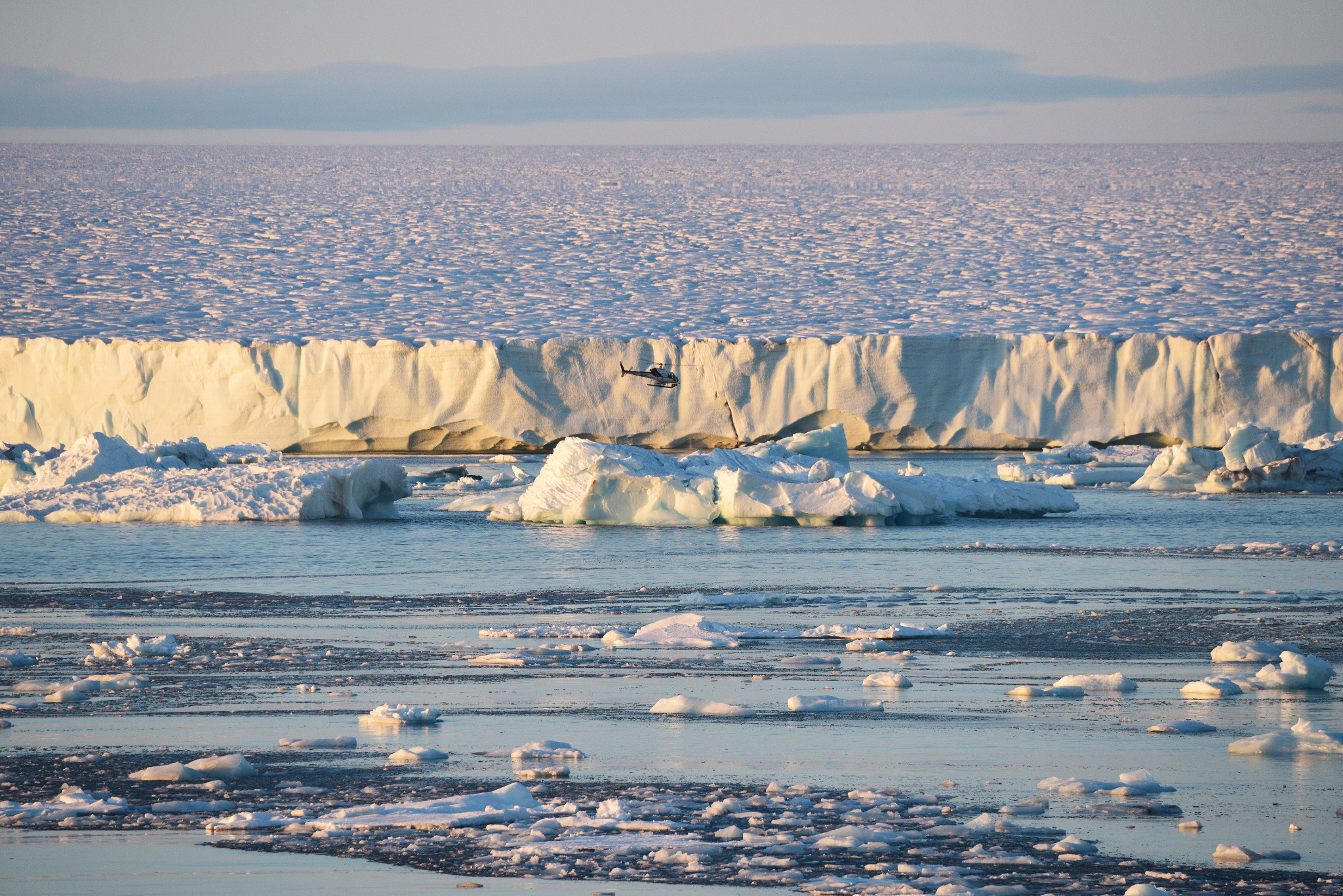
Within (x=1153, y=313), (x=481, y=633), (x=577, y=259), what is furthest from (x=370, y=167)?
(x=481, y=633)

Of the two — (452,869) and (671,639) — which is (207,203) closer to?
(671,639)

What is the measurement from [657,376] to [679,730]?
50.5 feet

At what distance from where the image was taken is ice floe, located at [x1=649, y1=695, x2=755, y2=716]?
4.77m

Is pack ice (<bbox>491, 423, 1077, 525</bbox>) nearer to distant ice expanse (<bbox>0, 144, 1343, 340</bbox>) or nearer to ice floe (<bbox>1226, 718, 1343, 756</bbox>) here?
distant ice expanse (<bbox>0, 144, 1343, 340</bbox>)

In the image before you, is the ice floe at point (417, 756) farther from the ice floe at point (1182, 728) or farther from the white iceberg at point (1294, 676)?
the white iceberg at point (1294, 676)

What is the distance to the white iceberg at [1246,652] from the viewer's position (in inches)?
228

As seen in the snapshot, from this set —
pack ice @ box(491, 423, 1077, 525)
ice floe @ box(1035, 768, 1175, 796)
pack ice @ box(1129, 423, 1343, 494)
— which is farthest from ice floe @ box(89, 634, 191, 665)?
pack ice @ box(1129, 423, 1343, 494)

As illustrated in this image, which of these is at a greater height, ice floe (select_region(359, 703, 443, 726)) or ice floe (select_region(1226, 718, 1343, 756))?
ice floe (select_region(1226, 718, 1343, 756))

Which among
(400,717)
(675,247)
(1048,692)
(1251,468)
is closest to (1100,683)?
(1048,692)

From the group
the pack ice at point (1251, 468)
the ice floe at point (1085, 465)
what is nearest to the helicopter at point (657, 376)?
the ice floe at point (1085, 465)

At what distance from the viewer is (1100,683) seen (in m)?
5.27

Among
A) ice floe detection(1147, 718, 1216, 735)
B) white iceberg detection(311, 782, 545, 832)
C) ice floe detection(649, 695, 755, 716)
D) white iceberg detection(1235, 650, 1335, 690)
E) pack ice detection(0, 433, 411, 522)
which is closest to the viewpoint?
white iceberg detection(311, 782, 545, 832)

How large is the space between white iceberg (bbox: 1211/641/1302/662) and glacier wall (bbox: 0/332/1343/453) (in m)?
14.6

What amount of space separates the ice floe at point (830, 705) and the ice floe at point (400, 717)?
109 cm
